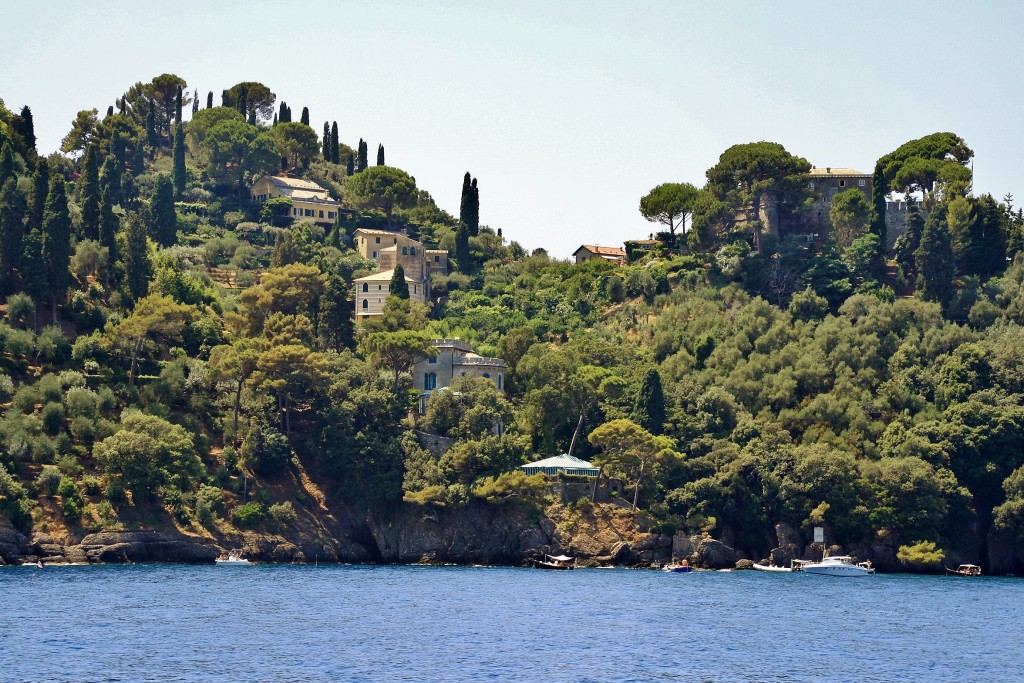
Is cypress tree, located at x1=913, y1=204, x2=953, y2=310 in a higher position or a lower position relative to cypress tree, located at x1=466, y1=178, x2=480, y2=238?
lower

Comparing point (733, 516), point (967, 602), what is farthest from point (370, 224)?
point (967, 602)

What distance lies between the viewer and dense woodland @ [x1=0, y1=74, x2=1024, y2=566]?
359ft

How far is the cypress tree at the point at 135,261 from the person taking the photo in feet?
413

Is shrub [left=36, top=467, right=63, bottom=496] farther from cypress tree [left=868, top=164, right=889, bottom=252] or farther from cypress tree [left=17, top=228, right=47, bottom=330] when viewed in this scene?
cypress tree [left=868, top=164, right=889, bottom=252]

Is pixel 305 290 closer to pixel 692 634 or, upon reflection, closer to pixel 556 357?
pixel 556 357

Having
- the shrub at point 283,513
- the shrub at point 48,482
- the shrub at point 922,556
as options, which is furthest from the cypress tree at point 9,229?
→ the shrub at point 922,556

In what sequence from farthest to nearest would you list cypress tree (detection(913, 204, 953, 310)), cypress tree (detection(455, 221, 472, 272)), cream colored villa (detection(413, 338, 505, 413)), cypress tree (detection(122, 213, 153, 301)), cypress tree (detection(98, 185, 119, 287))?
cypress tree (detection(455, 221, 472, 272)) → cypress tree (detection(913, 204, 953, 310)) → cypress tree (detection(98, 185, 119, 287)) → cypress tree (detection(122, 213, 153, 301)) → cream colored villa (detection(413, 338, 505, 413))

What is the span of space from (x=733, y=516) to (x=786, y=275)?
38.0 m

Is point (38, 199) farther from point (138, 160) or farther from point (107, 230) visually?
point (138, 160)

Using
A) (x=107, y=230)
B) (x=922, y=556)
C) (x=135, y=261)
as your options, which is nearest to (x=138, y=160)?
(x=107, y=230)

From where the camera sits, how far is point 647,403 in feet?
386

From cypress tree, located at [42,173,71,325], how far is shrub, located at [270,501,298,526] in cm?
2427

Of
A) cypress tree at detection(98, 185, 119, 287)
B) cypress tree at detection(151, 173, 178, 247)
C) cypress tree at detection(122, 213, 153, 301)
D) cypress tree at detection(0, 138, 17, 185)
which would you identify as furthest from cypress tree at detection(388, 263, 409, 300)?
cypress tree at detection(0, 138, 17, 185)

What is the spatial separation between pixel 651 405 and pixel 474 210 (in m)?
50.8
